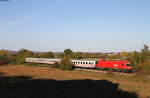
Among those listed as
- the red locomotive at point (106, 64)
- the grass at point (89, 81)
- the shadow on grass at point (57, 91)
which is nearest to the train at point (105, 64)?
the red locomotive at point (106, 64)

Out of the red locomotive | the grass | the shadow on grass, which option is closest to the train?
the red locomotive

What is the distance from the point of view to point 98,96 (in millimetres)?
13852

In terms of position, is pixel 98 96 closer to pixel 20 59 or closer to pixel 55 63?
pixel 55 63

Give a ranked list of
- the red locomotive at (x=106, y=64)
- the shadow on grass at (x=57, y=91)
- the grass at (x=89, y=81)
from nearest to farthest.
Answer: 1. the shadow on grass at (x=57, y=91)
2. the grass at (x=89, y=81)
3. the red locomotive at (x=106, y=64)

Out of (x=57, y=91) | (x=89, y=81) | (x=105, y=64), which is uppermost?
(x=105, y=64)

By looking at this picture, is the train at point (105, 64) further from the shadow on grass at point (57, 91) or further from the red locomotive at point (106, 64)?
the shadow on grass at point (57, 91)

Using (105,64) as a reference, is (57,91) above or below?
below

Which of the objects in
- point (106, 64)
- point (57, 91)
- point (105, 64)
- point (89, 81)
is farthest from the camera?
point (105, 64)

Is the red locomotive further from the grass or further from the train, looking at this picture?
the grass

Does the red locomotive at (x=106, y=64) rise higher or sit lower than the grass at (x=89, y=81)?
higher

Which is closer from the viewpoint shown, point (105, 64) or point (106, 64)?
point (106, 64)

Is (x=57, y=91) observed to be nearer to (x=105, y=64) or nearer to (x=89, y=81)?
(x=89, y=81)

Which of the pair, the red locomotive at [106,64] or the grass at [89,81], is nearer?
the grass at [89,81]

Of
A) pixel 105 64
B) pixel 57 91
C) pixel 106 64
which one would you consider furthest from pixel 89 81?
pixel 105 64
